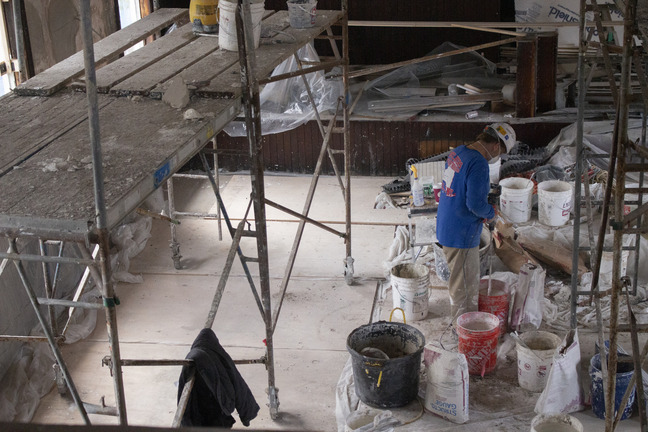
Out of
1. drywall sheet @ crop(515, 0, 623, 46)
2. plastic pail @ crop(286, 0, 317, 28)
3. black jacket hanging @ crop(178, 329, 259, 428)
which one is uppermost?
plastic pail @ crop(286, 0, 317, 28)

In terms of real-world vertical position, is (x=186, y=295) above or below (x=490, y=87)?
below

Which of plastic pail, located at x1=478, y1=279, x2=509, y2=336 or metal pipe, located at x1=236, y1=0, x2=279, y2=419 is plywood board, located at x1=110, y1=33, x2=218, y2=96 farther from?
plastic pail, located at x1=478, y1=279, x2=509, y2=336

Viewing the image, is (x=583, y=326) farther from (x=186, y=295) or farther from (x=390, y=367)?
(x=186, y=295)

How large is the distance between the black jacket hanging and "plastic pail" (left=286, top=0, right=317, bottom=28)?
2705 mm

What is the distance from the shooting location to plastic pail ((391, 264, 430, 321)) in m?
6.70

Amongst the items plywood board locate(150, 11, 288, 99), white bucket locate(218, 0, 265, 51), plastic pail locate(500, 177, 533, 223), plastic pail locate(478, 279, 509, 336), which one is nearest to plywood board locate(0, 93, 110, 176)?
plywood board locate(150, 11, 288, 99)

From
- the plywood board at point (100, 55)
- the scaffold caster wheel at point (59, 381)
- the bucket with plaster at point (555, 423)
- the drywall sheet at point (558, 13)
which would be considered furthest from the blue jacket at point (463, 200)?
the drywall sheet at point (558, 13)

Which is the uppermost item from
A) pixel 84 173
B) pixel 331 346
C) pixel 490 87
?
pixel 84 173

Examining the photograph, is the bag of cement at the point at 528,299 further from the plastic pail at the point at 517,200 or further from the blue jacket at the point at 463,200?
the plastic pail at the point at 517,200

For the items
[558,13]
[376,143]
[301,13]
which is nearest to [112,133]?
[301,13]

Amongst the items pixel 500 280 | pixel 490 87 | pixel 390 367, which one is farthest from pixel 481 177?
pixel 490 87

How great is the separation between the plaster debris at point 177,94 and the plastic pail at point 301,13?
72.7 inches

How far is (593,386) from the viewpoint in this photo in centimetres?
539

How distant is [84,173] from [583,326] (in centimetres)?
467
